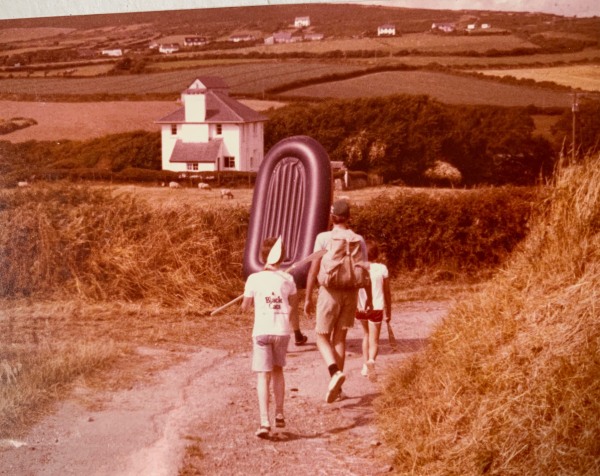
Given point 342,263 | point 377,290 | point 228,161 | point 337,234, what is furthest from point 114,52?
point 342,263

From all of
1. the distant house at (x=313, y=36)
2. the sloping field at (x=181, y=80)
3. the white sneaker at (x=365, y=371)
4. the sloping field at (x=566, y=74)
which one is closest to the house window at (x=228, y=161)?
the sloping field at (x=181, y=80)

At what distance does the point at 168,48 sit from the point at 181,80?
3.32 feet

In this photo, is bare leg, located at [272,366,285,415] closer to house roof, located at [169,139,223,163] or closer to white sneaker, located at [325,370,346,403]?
white sneaker, located at [325,370,346,403]

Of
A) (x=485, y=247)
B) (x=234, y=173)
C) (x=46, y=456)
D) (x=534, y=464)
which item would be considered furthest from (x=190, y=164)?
(x=534, y=464)

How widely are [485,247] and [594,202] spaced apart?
7024 millimetres

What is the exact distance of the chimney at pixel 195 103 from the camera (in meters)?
13.5

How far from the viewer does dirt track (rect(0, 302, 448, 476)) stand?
609cm

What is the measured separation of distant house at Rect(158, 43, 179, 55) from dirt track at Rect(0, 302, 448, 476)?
4773mm

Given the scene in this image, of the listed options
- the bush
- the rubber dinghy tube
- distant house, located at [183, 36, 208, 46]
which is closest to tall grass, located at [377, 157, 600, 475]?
the rubber dinghy tube

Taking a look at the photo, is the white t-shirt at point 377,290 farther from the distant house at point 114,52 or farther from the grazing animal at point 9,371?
the distant house at point 114,52

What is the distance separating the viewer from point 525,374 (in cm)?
571

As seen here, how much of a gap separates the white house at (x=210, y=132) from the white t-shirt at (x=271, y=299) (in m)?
6.72

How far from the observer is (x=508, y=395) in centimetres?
562

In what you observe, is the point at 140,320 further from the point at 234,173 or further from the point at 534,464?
the point at 534,464
